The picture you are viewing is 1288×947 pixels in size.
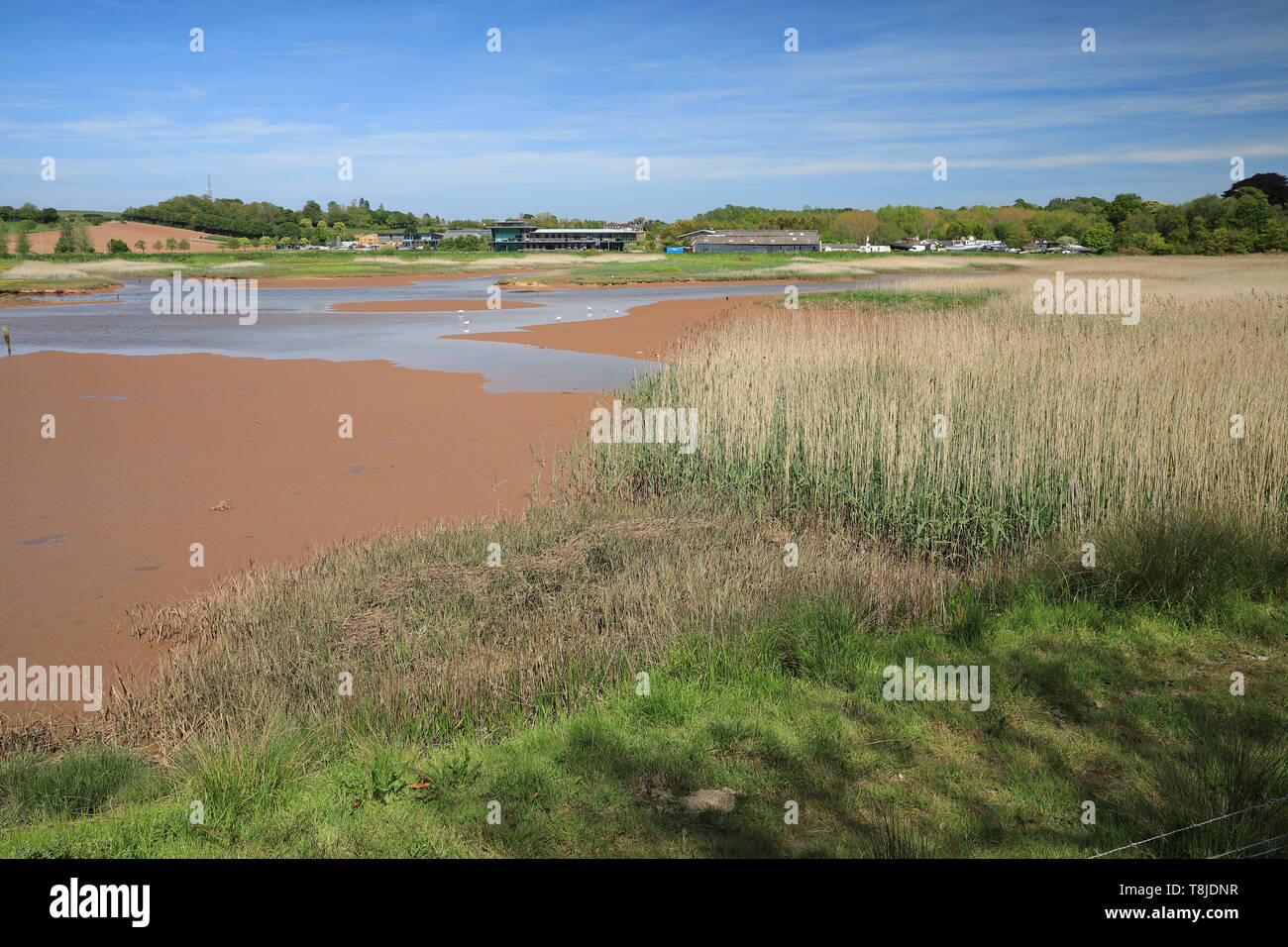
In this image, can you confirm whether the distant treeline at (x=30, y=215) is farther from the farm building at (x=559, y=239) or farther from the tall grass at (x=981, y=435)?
the tall grass at (x=981, y=435)

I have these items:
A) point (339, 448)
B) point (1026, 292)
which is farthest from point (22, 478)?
point (1026, 292)

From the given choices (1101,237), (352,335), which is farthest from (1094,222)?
(352,335)

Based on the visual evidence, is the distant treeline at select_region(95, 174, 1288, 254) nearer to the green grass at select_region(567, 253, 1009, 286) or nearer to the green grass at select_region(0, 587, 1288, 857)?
the green grass at select_region(567, 253, 1009, 286)

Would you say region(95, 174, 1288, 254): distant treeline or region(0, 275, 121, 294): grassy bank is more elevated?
region(95, 174, 1288, 254): distant treeline

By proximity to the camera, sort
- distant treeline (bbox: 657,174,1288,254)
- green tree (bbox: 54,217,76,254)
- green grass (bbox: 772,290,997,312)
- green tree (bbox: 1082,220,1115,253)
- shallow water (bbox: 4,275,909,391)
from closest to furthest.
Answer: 1. shallow water (bbox: 4,275,909,391)
2. green grass (bbox: 772,290,997,312)
3. distant treeline (bbox: 657,174,1288,254)
4. green tree (bbox: 1082,220,1115,253)
5. green tree (bbox: 54,217,76,254)

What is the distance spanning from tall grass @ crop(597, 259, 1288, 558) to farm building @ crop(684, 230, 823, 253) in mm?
116390

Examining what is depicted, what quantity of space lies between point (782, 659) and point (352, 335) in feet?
88.4

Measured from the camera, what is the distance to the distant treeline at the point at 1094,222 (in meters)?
63.7

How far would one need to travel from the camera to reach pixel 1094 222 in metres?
115

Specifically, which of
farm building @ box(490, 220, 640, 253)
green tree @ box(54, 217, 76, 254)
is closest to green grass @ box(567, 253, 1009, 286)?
farm building @ box(490, 220, 640, 253)

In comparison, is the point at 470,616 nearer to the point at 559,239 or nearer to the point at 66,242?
the point at 66,242

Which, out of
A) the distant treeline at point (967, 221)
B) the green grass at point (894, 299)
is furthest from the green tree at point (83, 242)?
the green grass at point (894, 299)

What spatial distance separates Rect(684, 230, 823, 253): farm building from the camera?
125750 millimetres
